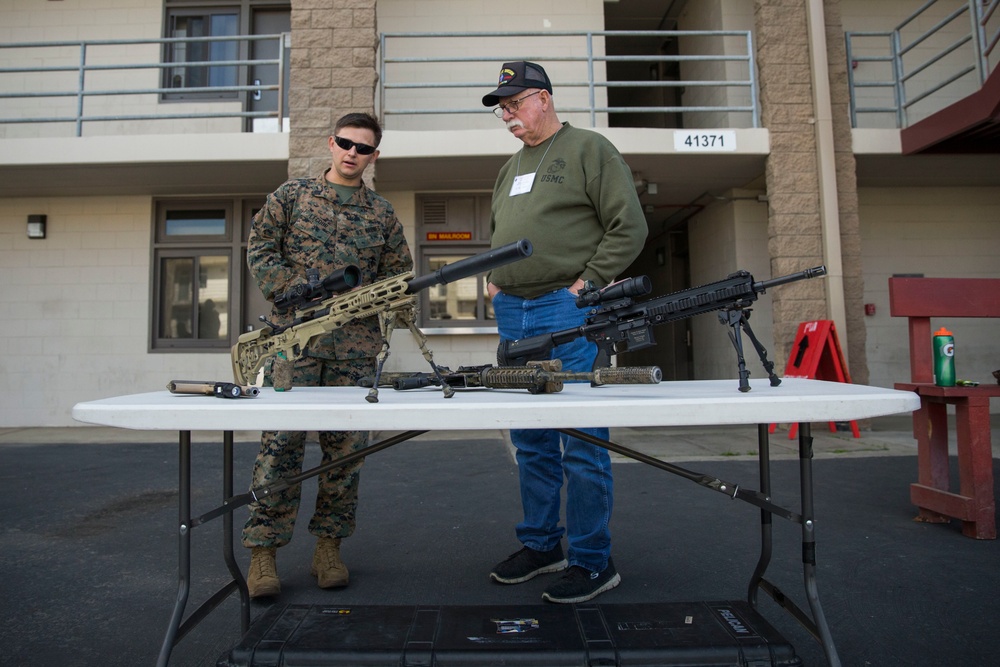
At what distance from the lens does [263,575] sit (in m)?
2.41

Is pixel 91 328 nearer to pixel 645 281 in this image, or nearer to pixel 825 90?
pixel 645 281

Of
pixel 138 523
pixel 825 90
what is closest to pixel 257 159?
pixel 138 523

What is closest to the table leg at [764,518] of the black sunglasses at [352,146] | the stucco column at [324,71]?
the black sunglasses at [352,146]

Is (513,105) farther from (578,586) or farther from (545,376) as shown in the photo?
(578,586)

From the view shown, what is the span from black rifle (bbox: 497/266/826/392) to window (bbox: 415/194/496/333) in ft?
18.8

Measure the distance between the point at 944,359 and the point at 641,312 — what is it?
7.61ft

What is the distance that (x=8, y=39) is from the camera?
8.39 meters

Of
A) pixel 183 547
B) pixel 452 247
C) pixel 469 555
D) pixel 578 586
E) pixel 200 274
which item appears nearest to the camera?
pixel 183 547

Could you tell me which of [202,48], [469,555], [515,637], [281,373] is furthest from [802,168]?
[202,48]

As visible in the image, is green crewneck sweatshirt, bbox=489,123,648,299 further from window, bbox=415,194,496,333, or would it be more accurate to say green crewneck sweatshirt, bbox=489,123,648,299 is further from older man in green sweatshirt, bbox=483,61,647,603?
window, bbox=415,194,496,333

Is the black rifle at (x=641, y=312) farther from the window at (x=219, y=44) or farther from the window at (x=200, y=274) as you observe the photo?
the window at (x=219, y=44)

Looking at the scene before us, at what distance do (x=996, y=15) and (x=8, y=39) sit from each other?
13703mm

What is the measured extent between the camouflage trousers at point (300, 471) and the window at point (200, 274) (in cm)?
619

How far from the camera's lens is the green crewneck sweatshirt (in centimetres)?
237
